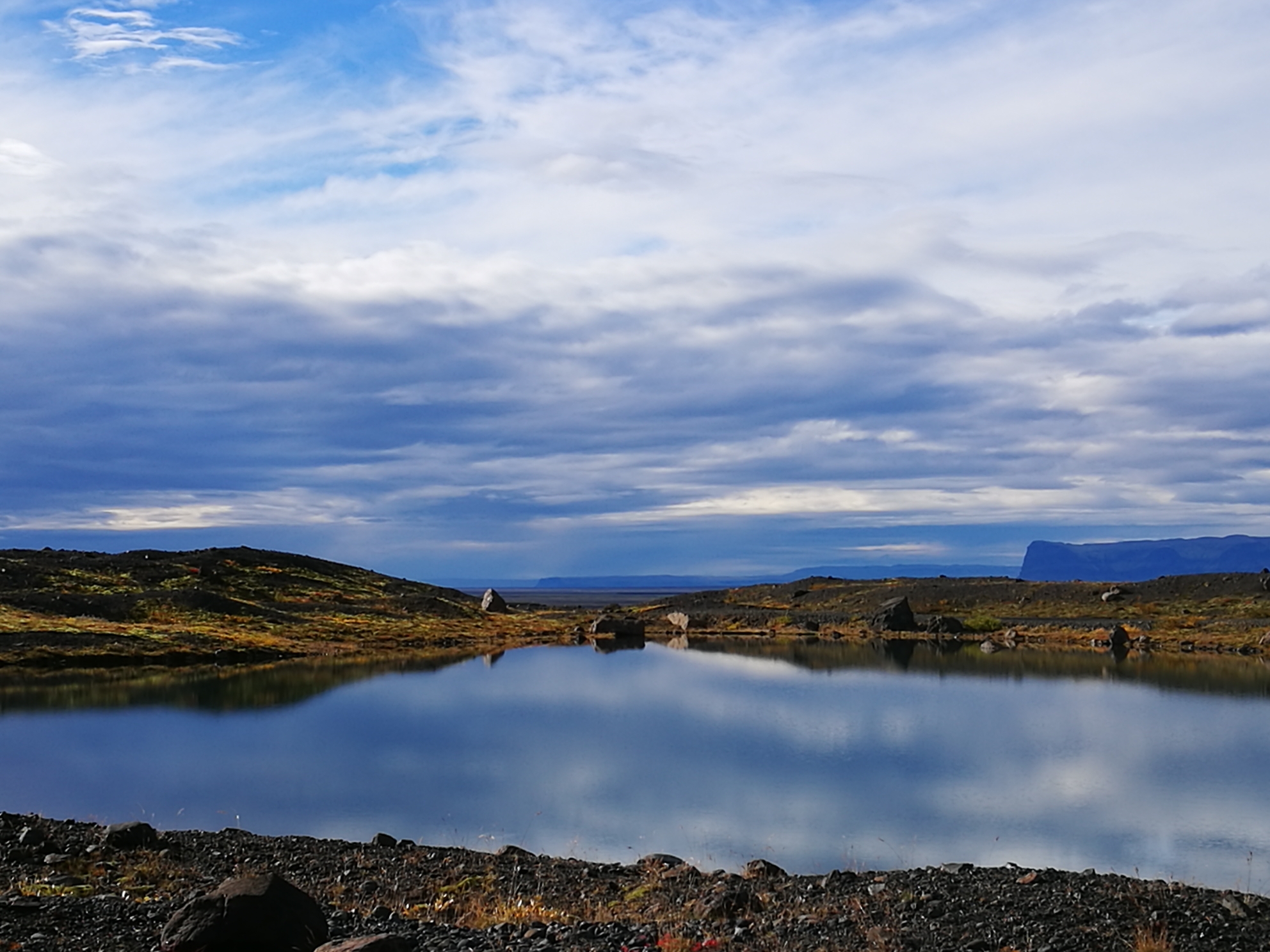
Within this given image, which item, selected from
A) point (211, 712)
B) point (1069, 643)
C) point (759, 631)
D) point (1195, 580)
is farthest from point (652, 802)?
point (1195, 580)

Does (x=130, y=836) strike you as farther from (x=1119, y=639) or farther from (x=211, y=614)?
(x=1119, y=639)

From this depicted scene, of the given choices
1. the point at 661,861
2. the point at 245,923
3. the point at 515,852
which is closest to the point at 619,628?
the point at 515,852

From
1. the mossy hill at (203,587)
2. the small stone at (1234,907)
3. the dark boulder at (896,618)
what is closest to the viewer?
the small stone at (1234,907)

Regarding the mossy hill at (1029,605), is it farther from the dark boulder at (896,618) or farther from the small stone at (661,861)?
the small stone at (661,861)

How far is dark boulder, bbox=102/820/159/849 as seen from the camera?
2048 centimetres

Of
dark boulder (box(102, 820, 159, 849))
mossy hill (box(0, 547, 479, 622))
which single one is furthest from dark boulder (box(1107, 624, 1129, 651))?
dark boulder (box(102, 820, 159, 849))

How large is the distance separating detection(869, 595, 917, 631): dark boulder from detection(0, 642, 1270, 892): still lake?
1406 inches

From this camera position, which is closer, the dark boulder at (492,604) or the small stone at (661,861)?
the small stone at (661,861)

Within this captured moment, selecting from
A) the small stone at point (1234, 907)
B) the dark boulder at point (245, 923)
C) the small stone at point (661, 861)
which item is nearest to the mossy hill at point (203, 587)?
the small stone at point (661, 861)

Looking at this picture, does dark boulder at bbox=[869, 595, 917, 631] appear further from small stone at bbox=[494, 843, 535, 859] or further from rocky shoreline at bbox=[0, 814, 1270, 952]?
rocky shoreline at bbox=[0, 814, 1270, 952]

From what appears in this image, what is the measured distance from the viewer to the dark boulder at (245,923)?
1218cm

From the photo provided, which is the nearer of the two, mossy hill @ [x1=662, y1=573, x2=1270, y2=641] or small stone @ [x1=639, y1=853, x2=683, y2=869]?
small stone @ [x1=639, y1=853, x2=683, y2=869]

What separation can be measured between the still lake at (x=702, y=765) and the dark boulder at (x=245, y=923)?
35.1ft

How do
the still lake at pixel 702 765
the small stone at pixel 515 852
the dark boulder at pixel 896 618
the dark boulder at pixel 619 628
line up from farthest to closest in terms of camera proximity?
the dark boulder at pixel 619 628 < the dark boulder at pixel 896 618 < the still lake at pixel 702 765 < the small stone at pixel 515 852
